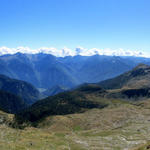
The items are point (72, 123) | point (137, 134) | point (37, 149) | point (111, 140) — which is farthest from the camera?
point (72, 123)

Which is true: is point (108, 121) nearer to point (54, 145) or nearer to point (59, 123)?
point (59, 123)

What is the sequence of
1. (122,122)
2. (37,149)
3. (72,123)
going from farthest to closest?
1. (72,123)
2. (122,122)
3. (37,149)

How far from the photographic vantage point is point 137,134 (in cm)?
10869

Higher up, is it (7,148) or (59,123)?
(7,148)

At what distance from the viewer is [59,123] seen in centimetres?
16088

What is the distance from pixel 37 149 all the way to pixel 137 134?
6596cm

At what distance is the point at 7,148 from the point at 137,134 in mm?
78477

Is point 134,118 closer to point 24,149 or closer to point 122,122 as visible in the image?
point 122,122

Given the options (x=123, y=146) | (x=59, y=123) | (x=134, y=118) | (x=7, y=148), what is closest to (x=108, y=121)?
(x=134, y=118)

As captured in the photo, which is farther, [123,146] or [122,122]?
[122,122]


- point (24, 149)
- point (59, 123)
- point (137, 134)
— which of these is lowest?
point (59, 123)

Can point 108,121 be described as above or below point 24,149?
below

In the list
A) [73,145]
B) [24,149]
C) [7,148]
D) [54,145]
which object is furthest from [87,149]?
[7,148]

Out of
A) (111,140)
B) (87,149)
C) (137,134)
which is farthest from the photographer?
(137,134)
